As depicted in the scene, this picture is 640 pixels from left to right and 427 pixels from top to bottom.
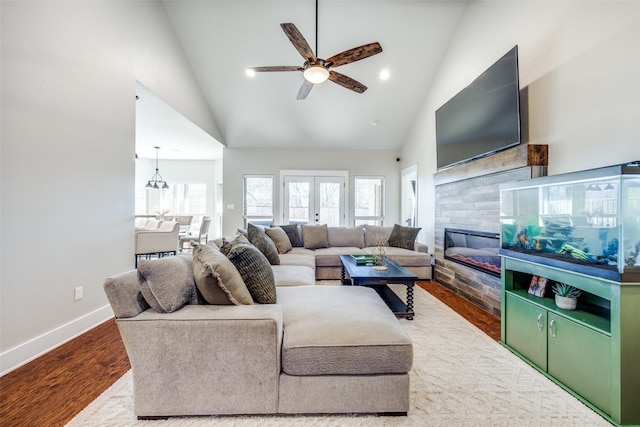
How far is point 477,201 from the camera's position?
3248mm

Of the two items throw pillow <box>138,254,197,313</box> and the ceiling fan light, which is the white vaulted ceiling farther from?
throw pillow <box>138,254,197,313</box>

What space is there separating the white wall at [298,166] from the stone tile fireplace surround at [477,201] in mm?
2392

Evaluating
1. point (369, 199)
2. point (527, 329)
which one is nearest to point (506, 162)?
point (527, 329)

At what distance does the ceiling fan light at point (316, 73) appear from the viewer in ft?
9.19

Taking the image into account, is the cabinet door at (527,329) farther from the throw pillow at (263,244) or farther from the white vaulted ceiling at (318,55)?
the white vaulted ceiling at (318,55)

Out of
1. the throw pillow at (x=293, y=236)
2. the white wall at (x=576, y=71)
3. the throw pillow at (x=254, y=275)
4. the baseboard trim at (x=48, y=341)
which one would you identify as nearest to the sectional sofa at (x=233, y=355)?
the throw pillow at (x=254, y=275)

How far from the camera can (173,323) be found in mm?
1330

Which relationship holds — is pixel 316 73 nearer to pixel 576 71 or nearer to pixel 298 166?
pixel 576 71

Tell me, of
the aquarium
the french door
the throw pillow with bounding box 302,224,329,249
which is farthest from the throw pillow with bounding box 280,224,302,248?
the aquarium

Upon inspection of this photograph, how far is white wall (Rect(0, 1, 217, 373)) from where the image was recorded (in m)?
1.92

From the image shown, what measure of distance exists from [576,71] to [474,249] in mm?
1984

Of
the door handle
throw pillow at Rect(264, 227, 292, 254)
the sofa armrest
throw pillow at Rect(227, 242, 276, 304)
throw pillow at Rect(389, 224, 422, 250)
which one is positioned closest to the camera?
the sofa armrest

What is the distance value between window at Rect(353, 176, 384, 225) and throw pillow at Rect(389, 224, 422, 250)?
1926 millimetres

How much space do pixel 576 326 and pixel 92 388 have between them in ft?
9.79
